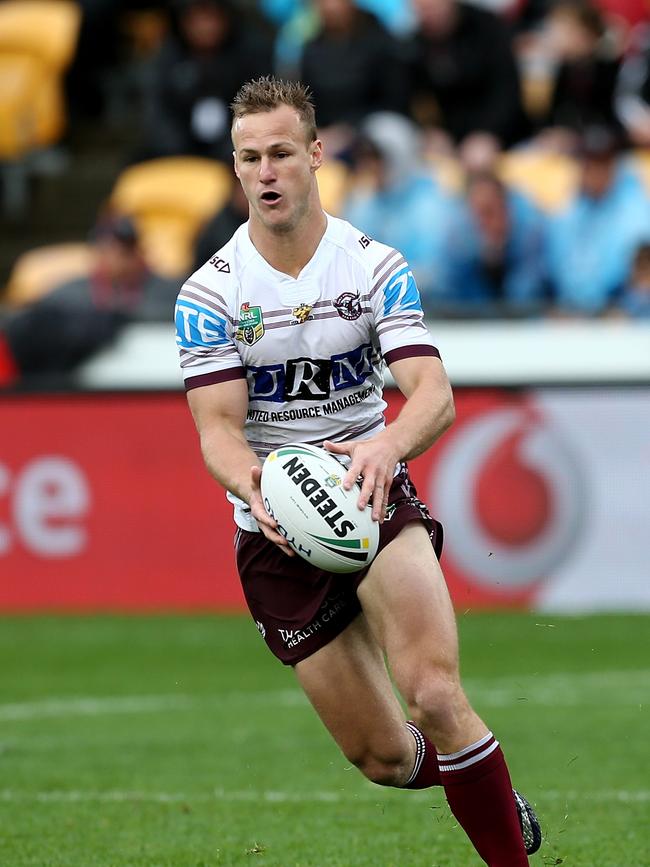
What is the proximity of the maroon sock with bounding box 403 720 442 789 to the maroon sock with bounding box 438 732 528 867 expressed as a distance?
0.68 meters

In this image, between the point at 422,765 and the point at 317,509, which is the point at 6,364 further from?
the point at 317,509

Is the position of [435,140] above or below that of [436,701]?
below

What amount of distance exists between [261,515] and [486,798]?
3.63 ft

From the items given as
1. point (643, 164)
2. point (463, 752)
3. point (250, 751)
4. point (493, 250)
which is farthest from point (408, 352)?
point (643, 164)

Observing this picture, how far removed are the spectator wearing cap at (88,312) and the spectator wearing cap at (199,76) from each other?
2.27 metres

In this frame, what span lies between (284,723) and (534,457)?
3.60 meters

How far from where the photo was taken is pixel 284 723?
9469mm

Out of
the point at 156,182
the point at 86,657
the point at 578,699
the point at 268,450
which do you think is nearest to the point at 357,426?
the point at 268,450

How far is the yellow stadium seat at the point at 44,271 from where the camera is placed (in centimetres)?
1536

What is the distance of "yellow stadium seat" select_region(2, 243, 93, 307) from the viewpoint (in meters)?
15.4

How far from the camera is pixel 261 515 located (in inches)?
210

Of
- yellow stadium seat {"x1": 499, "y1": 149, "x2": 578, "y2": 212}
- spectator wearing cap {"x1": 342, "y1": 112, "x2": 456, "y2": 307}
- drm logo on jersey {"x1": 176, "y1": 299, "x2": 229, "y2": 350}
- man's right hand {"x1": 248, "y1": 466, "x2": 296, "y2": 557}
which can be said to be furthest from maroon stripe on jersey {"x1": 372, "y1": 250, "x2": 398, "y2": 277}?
yellow stadium seat {"x1": 499, "y1": 149, "x2": 578, "y2": 212}

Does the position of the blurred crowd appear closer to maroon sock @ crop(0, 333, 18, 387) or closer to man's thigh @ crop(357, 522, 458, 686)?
maroon sock @ crop(0, 333, 18, 387)

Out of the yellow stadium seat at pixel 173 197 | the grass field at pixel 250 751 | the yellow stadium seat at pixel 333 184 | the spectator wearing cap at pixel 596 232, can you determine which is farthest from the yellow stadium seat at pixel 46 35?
the grass field at pixel 250 751
